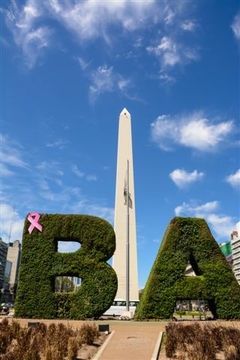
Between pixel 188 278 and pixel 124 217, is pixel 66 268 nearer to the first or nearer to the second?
pixel 188 278

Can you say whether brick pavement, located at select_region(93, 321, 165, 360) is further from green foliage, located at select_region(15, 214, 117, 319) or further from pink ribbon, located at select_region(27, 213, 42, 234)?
pink ribbon, located at select_region(27, 213, 42, 234)

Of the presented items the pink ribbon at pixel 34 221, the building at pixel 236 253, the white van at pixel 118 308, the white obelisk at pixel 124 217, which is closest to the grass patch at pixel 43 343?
the pink ribbon at pixel 34 221

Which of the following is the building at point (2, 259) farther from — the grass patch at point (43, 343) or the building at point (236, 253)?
the grass patch at point (43, 343)

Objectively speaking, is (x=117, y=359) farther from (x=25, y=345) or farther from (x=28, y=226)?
(x=28, y=226)

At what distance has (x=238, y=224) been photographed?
10938 centimetres

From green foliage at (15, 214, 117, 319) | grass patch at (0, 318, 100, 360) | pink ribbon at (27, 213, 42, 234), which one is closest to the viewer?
grass patch at (0, 318, 100, 360)

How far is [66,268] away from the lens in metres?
21.8

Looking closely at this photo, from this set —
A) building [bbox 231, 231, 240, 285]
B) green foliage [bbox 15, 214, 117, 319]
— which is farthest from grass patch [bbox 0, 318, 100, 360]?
building [bbox 231, 231, 240, 285]

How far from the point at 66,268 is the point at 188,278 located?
777 cm

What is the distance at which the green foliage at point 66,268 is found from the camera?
21.2m

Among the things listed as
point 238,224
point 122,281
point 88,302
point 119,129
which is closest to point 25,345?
point 88,302

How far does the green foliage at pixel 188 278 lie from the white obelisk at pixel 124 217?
52.6 ft

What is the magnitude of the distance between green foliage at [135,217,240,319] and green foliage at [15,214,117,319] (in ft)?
8.89

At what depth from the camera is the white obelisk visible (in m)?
39.4
